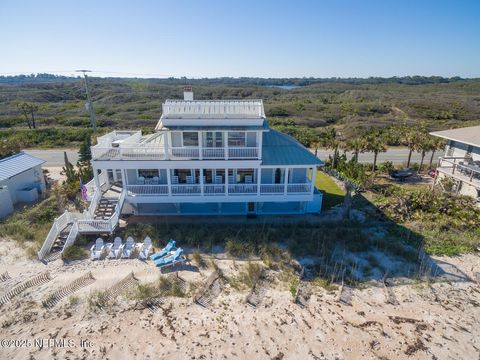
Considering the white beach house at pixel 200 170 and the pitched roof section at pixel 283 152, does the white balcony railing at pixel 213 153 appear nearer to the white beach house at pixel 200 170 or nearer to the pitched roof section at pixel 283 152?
the white beach house at pixel 200 170

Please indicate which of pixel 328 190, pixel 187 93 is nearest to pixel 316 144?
pixel 328 190

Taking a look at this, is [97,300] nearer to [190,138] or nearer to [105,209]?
[105,209]

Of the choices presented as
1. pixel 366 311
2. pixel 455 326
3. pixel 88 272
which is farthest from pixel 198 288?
pixel 455 326

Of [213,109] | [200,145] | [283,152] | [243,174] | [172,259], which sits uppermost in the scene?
[213,109]

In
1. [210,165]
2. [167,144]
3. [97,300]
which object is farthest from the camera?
[210,165]

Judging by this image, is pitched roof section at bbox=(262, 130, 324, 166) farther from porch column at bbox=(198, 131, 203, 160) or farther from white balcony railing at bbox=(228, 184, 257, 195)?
porch column at bbox=(198, 131, 203, 160)

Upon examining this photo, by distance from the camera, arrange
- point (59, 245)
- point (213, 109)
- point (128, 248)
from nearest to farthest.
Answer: point (128, 248)
point (59, 245)
point (213, 109)
